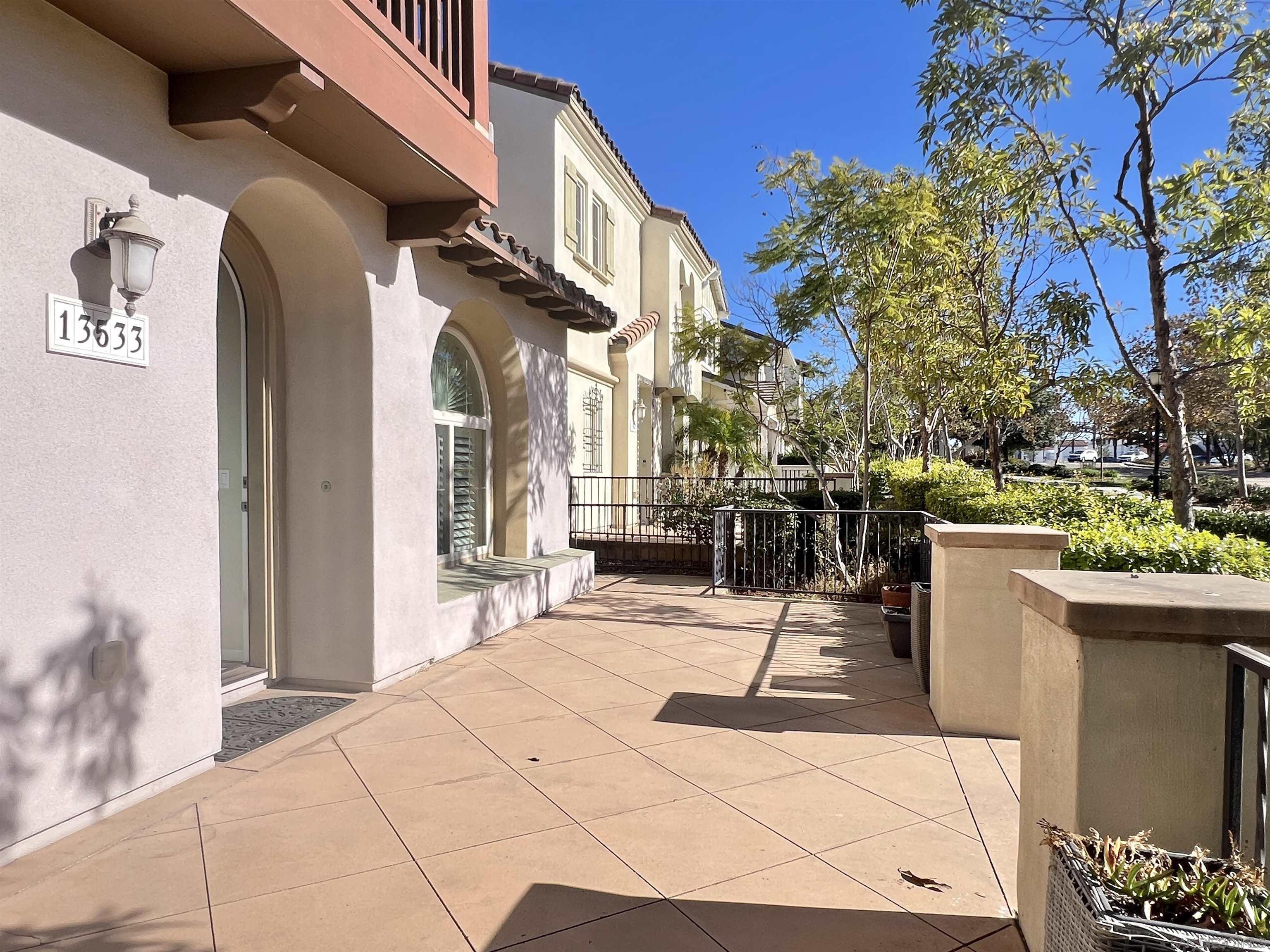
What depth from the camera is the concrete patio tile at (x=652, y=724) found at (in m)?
4.83

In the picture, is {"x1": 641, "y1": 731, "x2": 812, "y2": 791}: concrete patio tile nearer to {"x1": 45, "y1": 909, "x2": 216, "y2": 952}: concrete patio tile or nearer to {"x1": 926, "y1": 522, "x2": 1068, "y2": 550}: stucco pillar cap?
{"x1": 926, "y1": 522, "x2": 1068, "y2": 550}: stucco pillar cap

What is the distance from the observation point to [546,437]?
31.5ft

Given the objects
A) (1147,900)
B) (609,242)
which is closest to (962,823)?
(1147,900)

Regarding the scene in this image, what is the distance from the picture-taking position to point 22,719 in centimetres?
323

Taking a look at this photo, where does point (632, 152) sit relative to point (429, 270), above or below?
above

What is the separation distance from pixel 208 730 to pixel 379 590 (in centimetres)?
163

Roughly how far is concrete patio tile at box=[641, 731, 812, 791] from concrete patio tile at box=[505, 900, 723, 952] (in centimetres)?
120

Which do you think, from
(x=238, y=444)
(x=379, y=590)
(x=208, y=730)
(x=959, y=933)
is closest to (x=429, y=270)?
(x=238, y=444)

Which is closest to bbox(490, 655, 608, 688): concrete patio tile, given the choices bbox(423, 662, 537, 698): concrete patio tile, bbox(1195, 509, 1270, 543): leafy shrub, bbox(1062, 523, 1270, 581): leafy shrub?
bbox(423, 662, 537, 698): concrete patio tile

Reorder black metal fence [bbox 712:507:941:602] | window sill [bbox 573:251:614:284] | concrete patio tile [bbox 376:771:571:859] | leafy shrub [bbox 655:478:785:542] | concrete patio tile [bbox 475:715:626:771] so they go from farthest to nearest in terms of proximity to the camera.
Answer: window sill [bbox 573:251:614:284] < leafy shrub [bbox 655:478:785:542] < black metal fence [bbox 712:507:941:602] < concrete patio tile [bbox 475:715:626:771] < concrete patio tile [bbox 376:771:571:859]

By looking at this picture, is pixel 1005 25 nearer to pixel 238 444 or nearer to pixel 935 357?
pixel 935 357

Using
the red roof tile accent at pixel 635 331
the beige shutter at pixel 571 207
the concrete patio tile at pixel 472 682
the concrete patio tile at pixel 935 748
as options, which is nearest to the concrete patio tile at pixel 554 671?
the concrete patio tile at pixel 472 682

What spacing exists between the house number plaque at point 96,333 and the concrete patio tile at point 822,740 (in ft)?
12.8

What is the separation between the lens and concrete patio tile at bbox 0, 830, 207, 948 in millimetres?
2820
